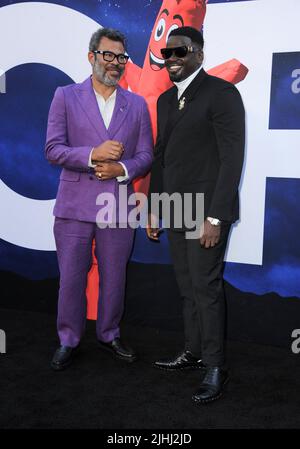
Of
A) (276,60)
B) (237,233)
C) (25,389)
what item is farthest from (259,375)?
(276,60)

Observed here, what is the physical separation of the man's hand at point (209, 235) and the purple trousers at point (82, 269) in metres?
0.64

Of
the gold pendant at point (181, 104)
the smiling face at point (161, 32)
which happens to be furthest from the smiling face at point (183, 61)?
the smiling face at point (161, 32)

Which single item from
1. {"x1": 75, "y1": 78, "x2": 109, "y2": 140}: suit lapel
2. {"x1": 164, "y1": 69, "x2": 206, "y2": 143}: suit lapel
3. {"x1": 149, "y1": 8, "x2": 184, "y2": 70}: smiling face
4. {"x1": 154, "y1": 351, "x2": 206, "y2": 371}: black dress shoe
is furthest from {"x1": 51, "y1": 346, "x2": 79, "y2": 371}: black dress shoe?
{"x1": 149, "y1": 8, "x2": 184, "y2": 70}: smiling face

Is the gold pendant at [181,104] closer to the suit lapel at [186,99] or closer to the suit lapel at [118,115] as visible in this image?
the suit lapel at [186,99]

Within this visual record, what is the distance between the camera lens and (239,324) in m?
3.42

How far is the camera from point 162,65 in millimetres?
3361

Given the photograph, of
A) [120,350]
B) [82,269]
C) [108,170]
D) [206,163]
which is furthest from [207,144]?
[120,350]

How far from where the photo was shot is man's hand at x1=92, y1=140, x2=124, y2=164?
2682 mm

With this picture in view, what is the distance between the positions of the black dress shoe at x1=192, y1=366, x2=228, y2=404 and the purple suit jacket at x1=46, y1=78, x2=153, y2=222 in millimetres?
1010

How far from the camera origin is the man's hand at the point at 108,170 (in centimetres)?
272

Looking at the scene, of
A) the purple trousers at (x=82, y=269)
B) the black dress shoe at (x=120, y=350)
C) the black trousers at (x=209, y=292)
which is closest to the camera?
the black trousers at (x=209, y=292)

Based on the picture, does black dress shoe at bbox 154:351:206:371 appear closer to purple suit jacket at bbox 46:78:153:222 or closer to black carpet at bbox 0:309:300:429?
black carpet at bbox 0:309:300:429

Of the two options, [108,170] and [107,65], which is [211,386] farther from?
[107,65]

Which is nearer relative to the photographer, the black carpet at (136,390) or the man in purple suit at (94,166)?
the black carpet at (136,390)
